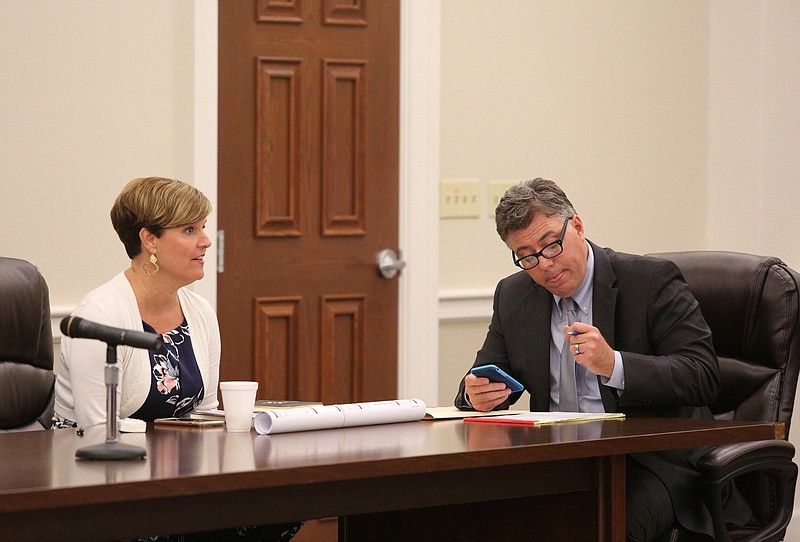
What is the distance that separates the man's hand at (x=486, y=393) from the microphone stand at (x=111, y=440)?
3.08 ft

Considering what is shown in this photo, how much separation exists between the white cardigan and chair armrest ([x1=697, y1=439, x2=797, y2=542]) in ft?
3.84

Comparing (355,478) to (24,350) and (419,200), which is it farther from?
(419,200)

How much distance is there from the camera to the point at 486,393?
261 centimetres

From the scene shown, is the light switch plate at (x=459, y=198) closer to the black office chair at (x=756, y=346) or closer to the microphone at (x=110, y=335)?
the black office chair at (x=756, y=346)

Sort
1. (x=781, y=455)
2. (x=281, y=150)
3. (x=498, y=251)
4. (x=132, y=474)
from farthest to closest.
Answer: (x=498, y=251) < (x=281, y=150) < (x=781, y=455) < (x=132, y=474)

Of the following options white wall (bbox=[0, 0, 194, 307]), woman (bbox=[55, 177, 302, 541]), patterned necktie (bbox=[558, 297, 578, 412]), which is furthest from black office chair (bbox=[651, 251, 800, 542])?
white wall (bbox=[0, 0, 194, 307])

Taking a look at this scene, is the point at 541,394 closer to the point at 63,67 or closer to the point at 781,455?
the point at 781,455

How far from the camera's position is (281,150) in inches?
157

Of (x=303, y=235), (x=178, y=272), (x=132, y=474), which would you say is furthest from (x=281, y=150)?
(x=132, y=474)

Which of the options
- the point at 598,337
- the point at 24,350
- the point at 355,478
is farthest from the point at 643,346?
the point at 24,350

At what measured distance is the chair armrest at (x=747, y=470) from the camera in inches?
95.7

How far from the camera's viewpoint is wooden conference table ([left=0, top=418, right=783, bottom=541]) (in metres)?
1.66

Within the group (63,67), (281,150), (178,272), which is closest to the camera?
(178,272)

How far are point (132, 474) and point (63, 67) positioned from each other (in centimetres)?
219
